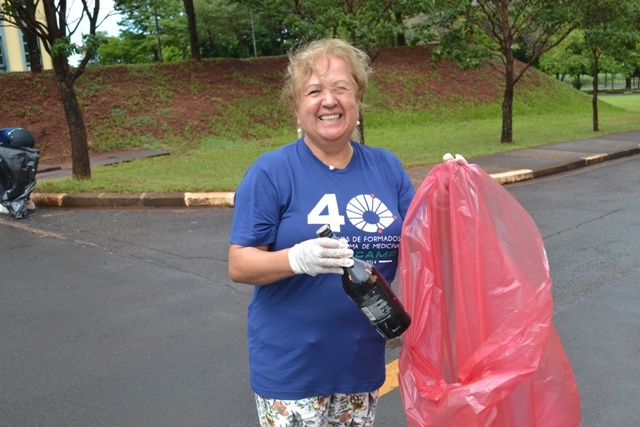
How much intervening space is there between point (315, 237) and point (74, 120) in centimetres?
1049

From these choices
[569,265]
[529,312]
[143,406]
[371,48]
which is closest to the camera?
[529,312]

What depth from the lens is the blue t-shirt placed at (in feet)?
6.88

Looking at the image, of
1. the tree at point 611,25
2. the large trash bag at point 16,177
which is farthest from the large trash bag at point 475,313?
the tree at point 611,25

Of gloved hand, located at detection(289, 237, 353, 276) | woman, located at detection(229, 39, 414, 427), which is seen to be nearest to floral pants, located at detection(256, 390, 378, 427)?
woman, located at detection(229, 39, 414, 427)

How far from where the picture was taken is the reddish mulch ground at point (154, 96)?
17875 mm

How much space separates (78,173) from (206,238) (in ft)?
16.4

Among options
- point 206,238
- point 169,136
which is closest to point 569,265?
point 206,238

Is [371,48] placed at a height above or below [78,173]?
above

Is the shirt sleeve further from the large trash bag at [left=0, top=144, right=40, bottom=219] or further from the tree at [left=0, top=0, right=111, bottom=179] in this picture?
the tree at [left=0, top=0, right=111, bottom=179]

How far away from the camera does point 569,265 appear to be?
6371 millimetres

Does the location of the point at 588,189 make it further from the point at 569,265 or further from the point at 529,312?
the point at 529,312

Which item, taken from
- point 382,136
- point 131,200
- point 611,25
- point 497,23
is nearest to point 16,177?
point 131,200

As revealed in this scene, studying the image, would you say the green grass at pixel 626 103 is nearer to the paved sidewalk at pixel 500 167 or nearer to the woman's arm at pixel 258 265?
the paved sidewalk at pixel 500 167

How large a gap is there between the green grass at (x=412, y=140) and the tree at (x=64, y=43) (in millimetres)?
628
